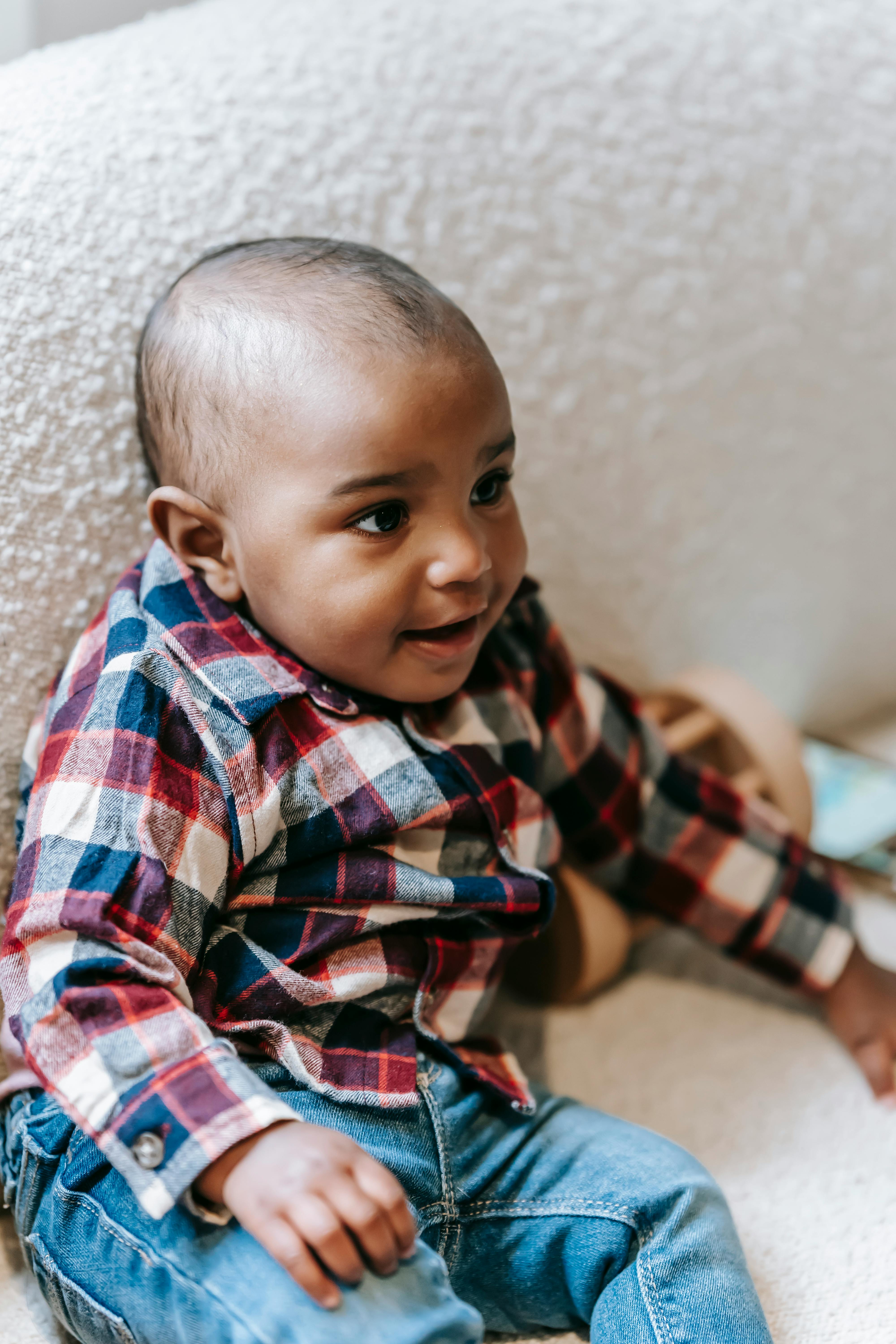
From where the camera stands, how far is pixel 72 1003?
1.59ft

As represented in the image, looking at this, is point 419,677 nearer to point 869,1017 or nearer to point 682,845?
point 682,845

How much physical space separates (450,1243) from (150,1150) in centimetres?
19

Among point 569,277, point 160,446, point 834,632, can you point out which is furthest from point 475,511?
point 834,632

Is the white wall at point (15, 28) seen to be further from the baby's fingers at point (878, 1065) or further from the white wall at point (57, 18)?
the baby's fingers at point (878, 1065)

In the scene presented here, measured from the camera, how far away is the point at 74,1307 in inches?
20.9

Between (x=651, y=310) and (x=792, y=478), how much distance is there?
19 cm

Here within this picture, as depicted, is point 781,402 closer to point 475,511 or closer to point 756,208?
point 756,208

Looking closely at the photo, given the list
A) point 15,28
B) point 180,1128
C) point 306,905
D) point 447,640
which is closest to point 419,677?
point 447,640

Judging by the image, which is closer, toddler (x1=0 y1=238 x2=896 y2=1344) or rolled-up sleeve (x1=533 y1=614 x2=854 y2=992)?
toddler (x1=0 y1=238 x2=896 y2=1344)

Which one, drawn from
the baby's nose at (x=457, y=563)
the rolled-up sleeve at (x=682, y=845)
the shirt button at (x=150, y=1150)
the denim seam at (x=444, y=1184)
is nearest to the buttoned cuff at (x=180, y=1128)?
the shirt button at (x=150, y=1150)

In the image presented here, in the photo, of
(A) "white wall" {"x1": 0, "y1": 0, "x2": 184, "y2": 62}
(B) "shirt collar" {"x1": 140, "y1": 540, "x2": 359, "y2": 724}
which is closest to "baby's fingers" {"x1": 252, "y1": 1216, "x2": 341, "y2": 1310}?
(B) "shirt collar" {"x1": 140, "y1": 540, "x2": 359, "y2": 724}

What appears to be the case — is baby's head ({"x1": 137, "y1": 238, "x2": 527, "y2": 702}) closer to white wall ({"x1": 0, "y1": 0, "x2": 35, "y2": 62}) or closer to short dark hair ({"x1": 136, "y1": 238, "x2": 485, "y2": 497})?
short dark hair ({"x1": 136, "y1": 238, "x2": 485, "y2": 497})

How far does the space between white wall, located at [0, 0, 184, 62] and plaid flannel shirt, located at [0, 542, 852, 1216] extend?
1.45 feet

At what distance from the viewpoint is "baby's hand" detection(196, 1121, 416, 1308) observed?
1.48 feet
